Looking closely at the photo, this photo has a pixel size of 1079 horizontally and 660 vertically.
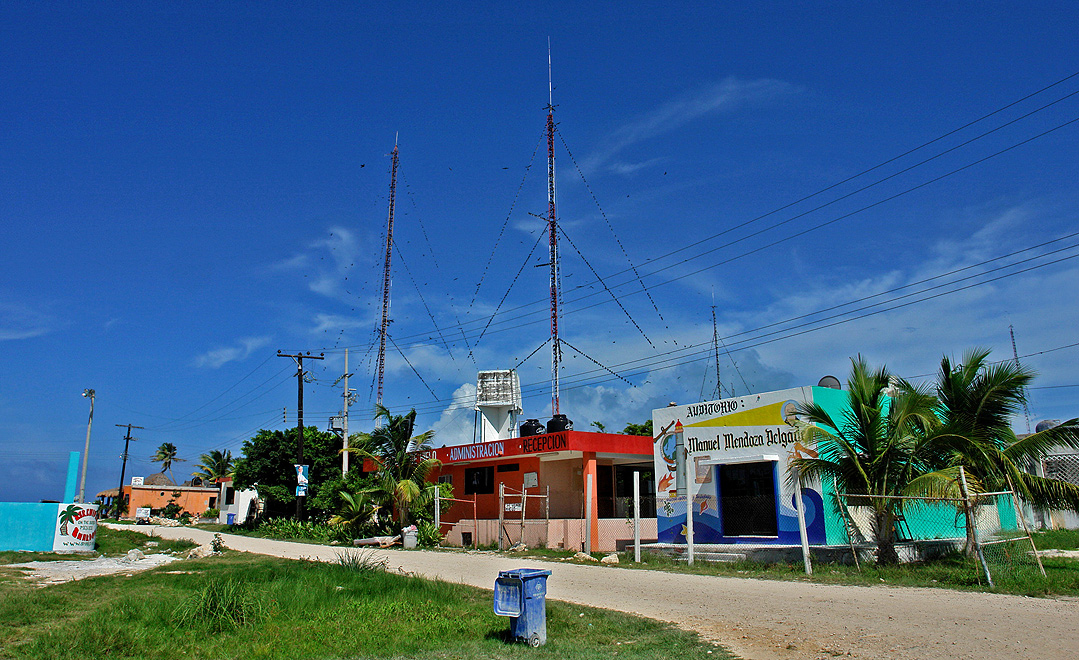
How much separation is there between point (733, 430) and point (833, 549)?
181 inches

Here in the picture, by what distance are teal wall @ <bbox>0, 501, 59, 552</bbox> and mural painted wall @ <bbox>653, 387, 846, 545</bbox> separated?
20227 mm

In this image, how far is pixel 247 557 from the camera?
21.0m

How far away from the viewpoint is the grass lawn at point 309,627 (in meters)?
7.89

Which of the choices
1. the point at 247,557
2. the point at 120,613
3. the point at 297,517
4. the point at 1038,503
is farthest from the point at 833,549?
the point at 297,517

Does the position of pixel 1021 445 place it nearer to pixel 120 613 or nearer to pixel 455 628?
pixel 455 628

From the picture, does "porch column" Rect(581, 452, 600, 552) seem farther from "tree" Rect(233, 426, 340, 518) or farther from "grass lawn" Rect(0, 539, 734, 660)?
"tree" Rect(233, 426, 340, 518)

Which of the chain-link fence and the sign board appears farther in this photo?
the sign board

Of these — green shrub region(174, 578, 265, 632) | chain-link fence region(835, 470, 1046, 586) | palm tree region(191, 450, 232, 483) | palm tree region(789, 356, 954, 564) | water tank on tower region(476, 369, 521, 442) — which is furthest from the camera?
palm tree region(191, 450, 232, 483)

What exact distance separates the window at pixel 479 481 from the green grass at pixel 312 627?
56.1 ft

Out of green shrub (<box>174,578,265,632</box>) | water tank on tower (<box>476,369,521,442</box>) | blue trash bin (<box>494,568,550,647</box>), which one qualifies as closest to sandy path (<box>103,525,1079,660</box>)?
blue trash bin (<box>494,568,550,647</box>)

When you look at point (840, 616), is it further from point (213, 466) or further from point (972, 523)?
point (213, 466)

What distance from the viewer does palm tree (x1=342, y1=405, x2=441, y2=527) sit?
26.9 metres

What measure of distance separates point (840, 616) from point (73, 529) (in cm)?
2468

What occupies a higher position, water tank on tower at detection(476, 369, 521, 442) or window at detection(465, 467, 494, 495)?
water tank on tower at detection(476, 369, 521, 442)
